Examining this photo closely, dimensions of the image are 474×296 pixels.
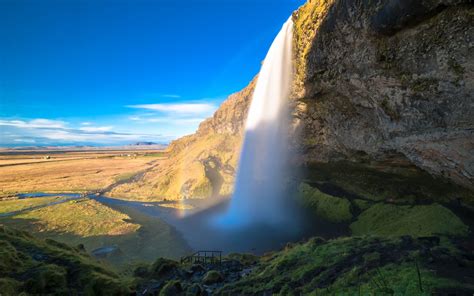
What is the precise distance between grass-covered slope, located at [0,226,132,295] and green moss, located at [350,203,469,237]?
23.0m

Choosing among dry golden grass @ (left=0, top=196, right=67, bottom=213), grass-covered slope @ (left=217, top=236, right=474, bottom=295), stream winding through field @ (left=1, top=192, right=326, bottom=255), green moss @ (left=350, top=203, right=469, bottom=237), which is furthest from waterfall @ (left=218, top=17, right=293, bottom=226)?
dry golden grass @ (left=0, top=196, right=67, bottom=213)

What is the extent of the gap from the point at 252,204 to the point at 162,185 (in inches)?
1084

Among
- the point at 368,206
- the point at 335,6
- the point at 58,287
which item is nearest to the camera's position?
the point at 58,287

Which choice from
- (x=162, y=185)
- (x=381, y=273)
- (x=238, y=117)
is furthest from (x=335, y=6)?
(x=162, y=185)

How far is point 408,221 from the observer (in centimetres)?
2438

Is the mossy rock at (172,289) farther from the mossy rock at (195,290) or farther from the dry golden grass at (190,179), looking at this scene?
the dry golden grass at (190,179)

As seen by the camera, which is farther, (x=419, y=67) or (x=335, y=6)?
(x=335, y=6)

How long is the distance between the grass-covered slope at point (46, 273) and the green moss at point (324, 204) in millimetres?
25870

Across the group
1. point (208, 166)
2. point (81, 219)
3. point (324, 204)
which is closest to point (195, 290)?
point (324, 204)

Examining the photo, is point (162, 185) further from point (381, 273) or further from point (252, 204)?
point (381, 273)

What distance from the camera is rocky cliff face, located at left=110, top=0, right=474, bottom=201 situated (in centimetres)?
1256

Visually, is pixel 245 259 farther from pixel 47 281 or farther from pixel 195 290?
pixel 47 281

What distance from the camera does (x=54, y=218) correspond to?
39.5m

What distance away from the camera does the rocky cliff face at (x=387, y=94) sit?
41.2 ft
